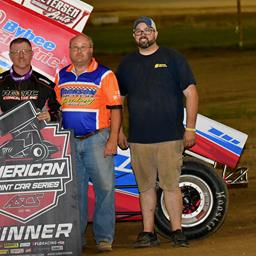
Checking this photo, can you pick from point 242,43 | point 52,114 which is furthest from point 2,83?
point 242,43

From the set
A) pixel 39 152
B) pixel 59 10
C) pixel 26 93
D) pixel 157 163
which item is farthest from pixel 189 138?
pixel 59 10

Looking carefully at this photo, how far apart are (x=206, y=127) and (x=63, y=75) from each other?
4.77 feet

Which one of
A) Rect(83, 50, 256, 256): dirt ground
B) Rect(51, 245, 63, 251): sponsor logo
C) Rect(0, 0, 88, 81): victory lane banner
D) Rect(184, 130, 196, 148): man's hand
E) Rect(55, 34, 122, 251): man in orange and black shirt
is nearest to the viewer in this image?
Rect(51, 245, 63, 251): sponsor logo

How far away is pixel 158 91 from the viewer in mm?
8578

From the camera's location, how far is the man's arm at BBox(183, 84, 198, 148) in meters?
8.54

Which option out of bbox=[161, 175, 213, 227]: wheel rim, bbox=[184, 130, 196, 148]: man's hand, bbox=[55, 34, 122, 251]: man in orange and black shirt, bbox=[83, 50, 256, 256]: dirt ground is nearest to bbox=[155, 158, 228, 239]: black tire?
bbox=[161, 175, 213, 227]: wheel rim

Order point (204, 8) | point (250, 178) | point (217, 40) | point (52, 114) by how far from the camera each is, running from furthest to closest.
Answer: point (204, 8)
point (217, 40)
point (250, 178)
point (52, 114)

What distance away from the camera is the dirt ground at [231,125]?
877cm

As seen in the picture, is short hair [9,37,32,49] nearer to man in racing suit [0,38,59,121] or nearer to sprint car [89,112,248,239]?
man in racing suit [0,38,59,121]

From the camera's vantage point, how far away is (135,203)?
916cm

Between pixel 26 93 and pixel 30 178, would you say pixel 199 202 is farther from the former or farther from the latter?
pixel 26 93

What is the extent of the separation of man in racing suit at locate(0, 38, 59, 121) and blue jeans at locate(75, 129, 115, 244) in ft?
1.14

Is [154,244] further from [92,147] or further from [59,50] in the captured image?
[59,50]

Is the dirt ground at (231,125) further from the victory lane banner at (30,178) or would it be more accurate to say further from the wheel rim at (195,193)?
the victory lane banner at (30,178)
